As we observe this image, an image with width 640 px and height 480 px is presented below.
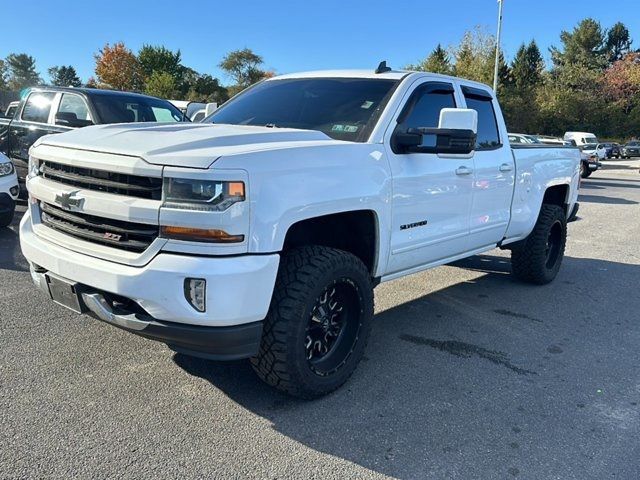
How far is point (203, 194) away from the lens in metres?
2.67

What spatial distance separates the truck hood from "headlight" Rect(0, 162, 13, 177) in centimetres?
421

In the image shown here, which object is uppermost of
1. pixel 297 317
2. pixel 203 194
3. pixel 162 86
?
pixel 162 86

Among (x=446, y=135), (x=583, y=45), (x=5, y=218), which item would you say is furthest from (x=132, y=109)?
(x=583, y=45)

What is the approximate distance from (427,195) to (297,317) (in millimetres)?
1516

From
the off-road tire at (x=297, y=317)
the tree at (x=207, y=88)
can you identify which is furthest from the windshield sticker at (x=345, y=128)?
the tree at (x=207, y=88)

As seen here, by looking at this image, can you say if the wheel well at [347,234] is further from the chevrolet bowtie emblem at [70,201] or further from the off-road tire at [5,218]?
the off-road tire at [5,218]

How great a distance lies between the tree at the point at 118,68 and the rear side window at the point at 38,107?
5794 cm

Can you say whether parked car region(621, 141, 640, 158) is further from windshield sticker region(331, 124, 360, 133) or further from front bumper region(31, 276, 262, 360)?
front bumper region(31, 276, 262, 360)

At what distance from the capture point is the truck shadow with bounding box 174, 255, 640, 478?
2875mm

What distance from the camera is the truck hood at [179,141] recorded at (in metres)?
2.74

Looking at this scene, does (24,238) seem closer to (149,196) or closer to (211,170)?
(149,196)

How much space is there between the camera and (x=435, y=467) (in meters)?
2.71

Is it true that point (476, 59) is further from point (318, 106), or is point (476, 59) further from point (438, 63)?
point (318, 106)

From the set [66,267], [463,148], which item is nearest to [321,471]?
[66,267]
